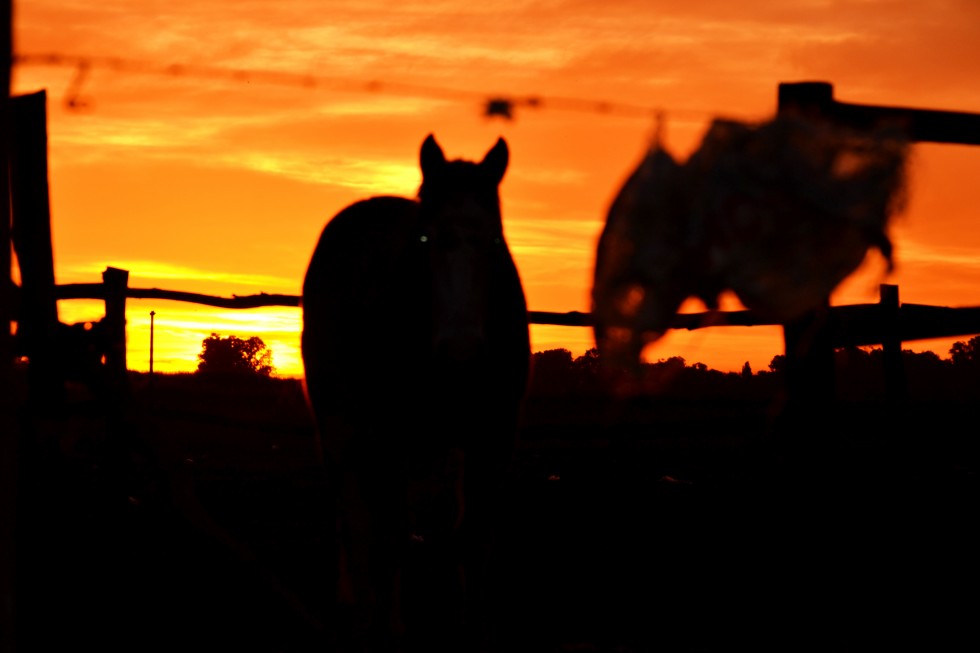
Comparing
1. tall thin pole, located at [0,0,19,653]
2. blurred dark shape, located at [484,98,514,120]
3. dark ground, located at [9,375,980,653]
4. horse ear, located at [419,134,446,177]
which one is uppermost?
horse ear, located at [419,134,446,177]

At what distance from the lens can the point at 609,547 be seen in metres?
6.92

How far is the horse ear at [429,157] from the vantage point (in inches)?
189

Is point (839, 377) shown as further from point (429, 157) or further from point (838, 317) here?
point (429, 157)

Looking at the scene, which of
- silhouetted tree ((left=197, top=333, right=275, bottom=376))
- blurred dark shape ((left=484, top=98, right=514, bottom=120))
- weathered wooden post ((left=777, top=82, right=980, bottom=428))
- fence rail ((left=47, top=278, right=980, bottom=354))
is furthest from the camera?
silhouetted tree ((left=197, top=333, right=275, bottom=376))

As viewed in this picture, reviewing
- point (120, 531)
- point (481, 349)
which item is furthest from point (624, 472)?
point (481, 349)

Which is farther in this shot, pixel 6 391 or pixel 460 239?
pixel 460 239

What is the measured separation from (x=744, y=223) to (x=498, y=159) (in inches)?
95.9

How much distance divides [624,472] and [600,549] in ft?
7.35

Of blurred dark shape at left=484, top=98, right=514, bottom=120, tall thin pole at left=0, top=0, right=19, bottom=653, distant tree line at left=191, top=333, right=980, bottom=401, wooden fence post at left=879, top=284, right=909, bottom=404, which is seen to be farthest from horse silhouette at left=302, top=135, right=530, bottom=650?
distant tree line at left=191, top=333, right=980, bottom=401

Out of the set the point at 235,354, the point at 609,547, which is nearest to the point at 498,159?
the point at 609,547

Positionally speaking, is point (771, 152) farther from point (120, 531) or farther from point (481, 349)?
point (120, 531)

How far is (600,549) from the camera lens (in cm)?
688

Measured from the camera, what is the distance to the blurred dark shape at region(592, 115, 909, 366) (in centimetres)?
254

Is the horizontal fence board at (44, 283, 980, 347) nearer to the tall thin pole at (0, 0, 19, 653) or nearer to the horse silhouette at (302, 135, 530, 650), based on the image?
the horse silhouette at (302, 135, 530, 650)
